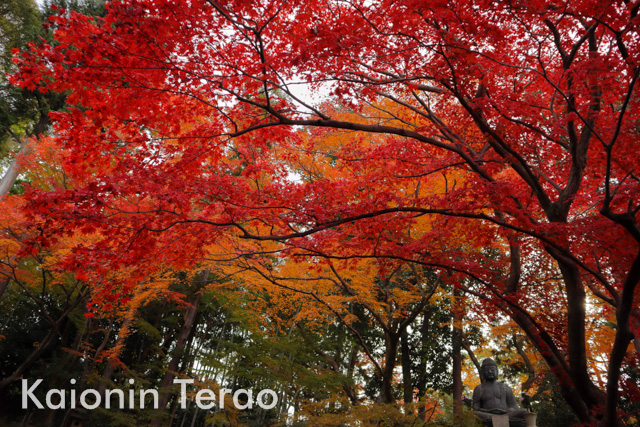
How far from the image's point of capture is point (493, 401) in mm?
6121

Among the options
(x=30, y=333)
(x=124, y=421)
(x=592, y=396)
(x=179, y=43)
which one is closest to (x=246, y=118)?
(x=179, y=43)

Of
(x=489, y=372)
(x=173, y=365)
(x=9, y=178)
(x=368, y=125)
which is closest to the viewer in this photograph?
(x=368, y=125)

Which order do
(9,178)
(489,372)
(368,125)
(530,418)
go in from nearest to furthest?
(368,125), (530,418), (489,372), (9,178)

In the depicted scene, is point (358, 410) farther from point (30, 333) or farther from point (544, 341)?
point (30, 333)

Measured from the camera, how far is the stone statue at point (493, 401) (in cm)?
584

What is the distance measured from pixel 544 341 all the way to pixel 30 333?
18.7m

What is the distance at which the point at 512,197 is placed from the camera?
15.0ft

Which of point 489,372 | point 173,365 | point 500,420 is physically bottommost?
point 500,420

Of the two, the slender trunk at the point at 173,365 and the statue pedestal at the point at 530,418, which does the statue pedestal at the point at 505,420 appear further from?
the slender trunk at the point at 173,365

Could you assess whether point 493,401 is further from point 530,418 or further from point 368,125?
point 368,125

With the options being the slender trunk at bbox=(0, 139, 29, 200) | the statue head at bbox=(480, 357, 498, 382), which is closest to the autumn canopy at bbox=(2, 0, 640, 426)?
the statue head at bbox=(480, 357, 498, 382)

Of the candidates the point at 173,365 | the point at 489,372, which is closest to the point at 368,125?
the point at 489,372

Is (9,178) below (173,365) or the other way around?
the other way around

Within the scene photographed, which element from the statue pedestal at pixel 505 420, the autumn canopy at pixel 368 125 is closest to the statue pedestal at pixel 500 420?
the statue pedestal at pixel 505 420
